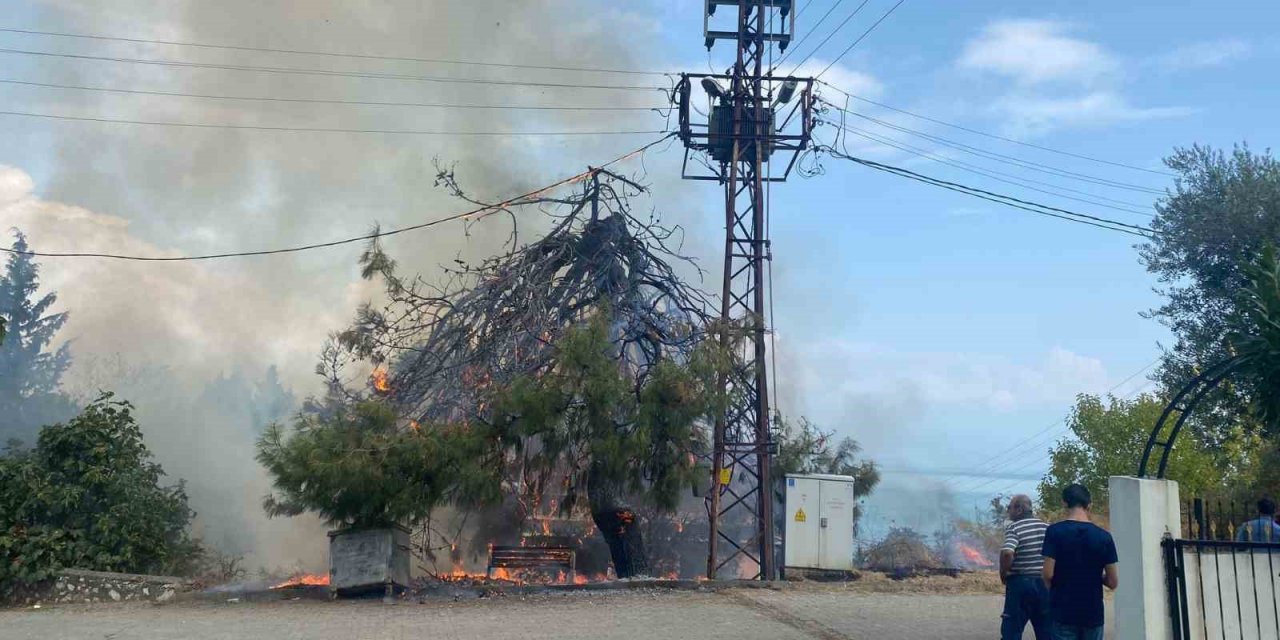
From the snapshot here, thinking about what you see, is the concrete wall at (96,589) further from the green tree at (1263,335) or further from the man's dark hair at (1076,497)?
the green tree at (1263,335)

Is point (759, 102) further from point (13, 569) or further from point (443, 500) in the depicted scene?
point (13, 569)

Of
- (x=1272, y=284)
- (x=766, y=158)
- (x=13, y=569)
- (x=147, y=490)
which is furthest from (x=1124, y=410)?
(x=13, y=569)

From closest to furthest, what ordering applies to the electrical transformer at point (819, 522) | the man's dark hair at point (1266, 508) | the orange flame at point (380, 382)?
the man's dark hair at point (1266, 508)
the orange flame at point (380, 382)
the electrical transformer at point (819, 522)

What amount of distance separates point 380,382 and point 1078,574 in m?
10.9

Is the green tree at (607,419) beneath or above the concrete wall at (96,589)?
above

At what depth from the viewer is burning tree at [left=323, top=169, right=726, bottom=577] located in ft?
42.2

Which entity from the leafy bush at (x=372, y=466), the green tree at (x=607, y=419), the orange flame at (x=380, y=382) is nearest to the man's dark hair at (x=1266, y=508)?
the green tree at (x=607, y=419)

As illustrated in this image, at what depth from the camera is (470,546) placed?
16.0 m

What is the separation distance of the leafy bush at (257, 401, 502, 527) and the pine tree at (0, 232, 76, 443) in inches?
729

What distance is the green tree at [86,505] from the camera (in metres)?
12.2

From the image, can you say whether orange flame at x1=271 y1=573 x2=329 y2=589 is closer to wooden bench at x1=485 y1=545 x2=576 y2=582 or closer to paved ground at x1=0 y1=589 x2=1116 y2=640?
paved ground at x1=0 y1=589 x2=1116 y2=640

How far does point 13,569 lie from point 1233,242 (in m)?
16.6

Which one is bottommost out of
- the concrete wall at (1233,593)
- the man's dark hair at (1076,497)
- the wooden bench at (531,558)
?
the wooden bench at (531,558)

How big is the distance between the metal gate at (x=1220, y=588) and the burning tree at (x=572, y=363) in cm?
742
